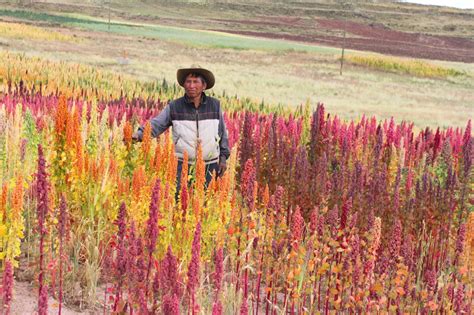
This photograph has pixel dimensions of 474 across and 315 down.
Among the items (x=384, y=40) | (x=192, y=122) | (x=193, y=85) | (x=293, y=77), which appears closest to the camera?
(x=193, y=85)

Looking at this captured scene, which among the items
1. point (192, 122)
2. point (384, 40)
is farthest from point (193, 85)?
point (384, 40)

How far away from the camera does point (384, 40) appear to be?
7181cm

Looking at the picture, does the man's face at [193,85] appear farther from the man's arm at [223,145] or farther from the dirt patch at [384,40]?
the dirt patch at [384,40]

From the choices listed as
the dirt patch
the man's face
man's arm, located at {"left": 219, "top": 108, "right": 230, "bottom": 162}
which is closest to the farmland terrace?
the dirt patch

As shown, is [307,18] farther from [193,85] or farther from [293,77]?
[193,85]

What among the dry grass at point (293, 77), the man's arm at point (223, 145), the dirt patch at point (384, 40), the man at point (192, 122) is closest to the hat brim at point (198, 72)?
the man at point (192, 122)

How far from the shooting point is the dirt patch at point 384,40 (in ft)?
184

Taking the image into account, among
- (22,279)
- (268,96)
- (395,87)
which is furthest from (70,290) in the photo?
(395,87)

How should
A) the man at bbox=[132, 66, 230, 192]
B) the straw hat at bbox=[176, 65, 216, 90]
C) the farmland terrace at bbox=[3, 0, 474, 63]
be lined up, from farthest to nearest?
the farmland terrace at bbox=[3, 0, 474, 63] < the man at bbox=[132, 66, 230, 192] < the straw hat at bbox=[176, 65, 216, 90]

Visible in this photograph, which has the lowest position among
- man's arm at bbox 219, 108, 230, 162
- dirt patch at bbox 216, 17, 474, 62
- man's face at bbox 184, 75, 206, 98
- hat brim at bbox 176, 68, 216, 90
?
dirt patch at bbox 216, 17, 474, 62

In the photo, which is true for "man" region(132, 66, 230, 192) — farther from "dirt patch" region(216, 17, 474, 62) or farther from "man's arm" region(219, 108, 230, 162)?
"dirt patch" region(216, 17, 474, 62)

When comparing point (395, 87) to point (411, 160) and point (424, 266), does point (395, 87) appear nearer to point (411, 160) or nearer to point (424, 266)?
point (411, 160)

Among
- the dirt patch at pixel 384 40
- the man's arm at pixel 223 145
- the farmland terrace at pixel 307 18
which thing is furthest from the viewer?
the farmland terrace at pixel 307 18

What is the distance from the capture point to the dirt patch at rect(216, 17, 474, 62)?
56.1 metres
